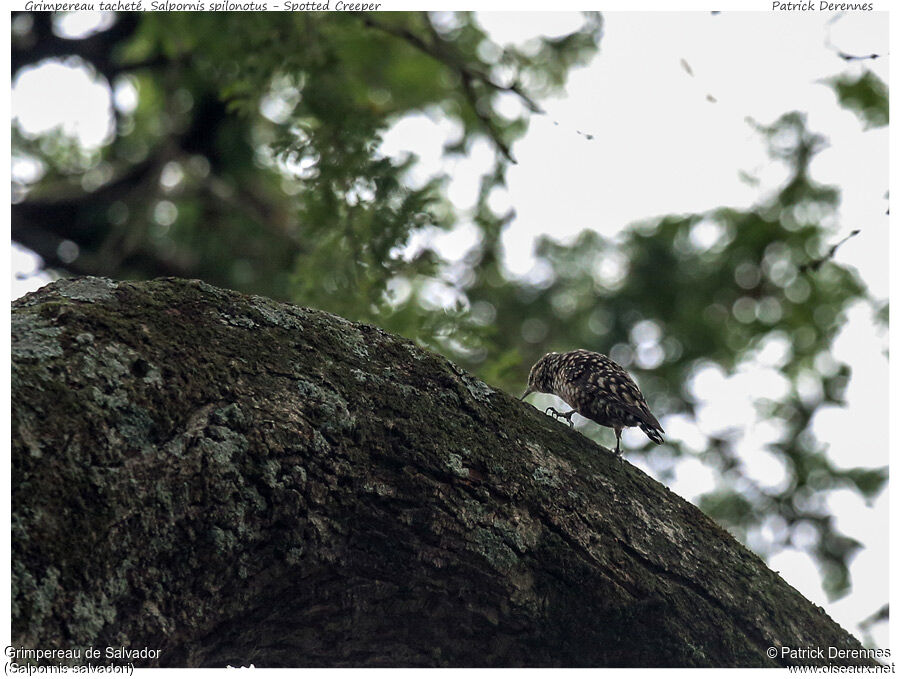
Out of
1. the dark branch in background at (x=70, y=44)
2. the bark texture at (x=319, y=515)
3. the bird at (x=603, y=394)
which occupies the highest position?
the dark branch in background at (x=70, y=44)

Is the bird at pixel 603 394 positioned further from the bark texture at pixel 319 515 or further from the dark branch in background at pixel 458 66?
the dark branch in background at pixel 458 66

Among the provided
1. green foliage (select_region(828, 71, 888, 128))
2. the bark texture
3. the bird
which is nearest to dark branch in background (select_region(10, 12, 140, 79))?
the bird

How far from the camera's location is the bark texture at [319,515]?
2.18 metres

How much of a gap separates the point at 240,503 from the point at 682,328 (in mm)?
7293

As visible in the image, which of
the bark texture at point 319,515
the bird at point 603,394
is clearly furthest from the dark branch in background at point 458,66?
the bark texture at point 319,515

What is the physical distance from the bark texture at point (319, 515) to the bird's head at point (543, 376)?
7.94 ft

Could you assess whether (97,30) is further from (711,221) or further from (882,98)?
(882,98)

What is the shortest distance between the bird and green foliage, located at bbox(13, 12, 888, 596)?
1340 millimetres

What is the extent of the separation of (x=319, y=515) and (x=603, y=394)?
8.35ft

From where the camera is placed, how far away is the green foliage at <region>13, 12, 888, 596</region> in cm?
754

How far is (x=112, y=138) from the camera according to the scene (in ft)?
33.4

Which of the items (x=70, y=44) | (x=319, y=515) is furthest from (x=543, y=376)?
(x=70, y=44)

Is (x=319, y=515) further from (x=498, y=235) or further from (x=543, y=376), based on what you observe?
(x=498, y=235)

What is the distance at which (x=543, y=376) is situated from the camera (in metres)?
5.79
